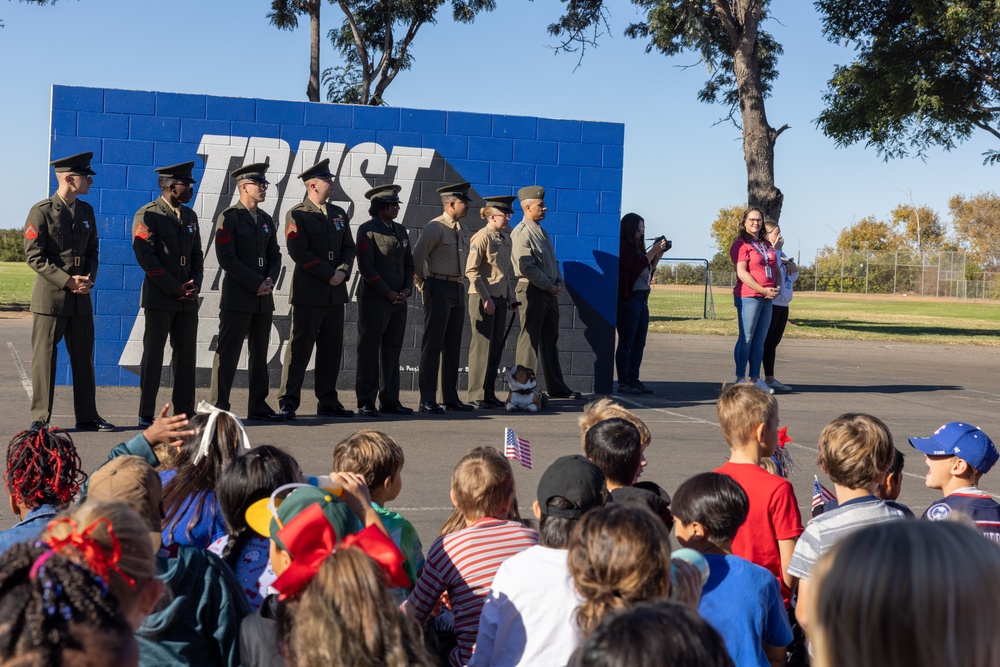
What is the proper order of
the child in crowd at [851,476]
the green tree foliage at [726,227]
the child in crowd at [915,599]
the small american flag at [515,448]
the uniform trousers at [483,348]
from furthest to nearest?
the green tree foliage at [726,227]
the uniform trousers at [483,348]
the small american flag at [515,448]
the child in crowd at [851,476]
the child in crowd at [915,599]

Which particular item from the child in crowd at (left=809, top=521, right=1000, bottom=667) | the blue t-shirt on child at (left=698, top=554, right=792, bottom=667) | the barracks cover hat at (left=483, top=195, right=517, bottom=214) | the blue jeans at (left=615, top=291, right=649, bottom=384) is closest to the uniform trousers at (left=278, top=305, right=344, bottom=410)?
the barracks cover hat at (left=483, top=195, right=517, bottom=214)

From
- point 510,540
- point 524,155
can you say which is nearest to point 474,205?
point 524,155

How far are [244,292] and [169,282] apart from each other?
2.51 ft

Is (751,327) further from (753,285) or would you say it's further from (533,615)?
(533,615)

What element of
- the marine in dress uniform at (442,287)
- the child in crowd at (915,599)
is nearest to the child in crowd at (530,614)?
the child in crowd at (915,599)

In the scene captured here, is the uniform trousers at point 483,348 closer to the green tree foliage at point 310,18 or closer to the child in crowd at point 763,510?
the child in crowd at point 763,510

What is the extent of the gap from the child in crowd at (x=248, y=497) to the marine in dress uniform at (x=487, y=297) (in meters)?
7.91

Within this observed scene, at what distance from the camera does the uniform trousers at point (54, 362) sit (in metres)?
8.74

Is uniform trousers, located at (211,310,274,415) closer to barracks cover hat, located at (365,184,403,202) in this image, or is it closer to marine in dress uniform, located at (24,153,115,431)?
marine in dress uniform, located at (24,153,115,431)

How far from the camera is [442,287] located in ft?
37.3

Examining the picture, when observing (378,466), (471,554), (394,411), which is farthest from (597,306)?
(471,554)

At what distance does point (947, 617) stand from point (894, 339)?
26363 mm

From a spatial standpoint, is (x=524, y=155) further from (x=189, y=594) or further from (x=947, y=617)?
(x=947, y=617)

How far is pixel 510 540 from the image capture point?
3.63m
